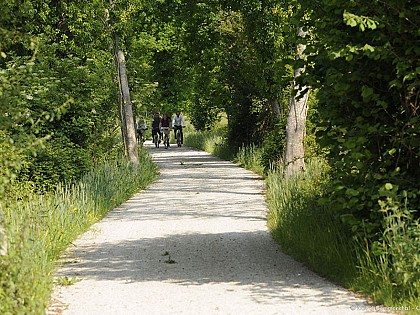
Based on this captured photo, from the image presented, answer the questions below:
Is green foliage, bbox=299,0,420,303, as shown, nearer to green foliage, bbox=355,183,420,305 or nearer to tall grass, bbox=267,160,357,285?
green foliage, bbox=355,183,420,305

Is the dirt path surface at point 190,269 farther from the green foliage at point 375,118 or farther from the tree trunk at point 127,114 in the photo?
the tree trunk at point 127,114

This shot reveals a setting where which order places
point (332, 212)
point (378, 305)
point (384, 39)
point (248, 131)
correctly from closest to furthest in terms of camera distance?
1. point (378, 305)
2. point (384, 39)
3. point (332, 212)
4. point (248, 131)

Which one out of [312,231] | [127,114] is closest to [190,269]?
[312,231]

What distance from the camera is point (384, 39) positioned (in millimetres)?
8328

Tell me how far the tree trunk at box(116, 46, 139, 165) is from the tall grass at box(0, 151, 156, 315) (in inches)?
26.2

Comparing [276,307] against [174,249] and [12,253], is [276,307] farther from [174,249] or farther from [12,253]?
[174,249]

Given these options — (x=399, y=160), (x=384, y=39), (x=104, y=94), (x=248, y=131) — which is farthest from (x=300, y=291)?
(x=248, y=131)

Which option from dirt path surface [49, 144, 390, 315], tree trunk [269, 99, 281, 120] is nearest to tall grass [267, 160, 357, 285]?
dirt path surface [49, 144, 390, 315]

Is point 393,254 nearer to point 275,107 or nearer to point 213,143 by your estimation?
point 275,107

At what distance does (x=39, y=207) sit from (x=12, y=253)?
533cm

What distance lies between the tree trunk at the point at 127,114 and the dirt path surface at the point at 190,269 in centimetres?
686

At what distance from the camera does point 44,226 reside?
11.1 m

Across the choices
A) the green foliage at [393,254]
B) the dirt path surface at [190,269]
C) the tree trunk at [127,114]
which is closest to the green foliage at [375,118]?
the green foliage at [393,254]

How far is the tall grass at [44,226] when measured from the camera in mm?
6866
